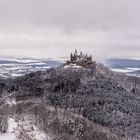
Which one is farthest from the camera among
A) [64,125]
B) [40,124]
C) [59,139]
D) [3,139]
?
[64,125]

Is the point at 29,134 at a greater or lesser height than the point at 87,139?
greater

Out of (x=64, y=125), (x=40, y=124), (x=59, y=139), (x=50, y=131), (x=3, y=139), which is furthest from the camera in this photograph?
(x=64, y=125)

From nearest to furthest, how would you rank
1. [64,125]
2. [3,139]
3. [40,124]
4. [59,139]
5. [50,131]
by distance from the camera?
[3,139]
[59,139]
[50,131]
[40,124]
[64,125]

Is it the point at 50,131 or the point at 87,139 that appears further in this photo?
the point at 87,139

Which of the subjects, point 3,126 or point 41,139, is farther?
point 3,126

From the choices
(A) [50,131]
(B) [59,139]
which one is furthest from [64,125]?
(B) [59,139]

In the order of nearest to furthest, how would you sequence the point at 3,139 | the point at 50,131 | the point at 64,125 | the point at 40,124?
1. the point at 3,139
2. the point at 50,131
3. the point at 40,124
4. the point at 64,125

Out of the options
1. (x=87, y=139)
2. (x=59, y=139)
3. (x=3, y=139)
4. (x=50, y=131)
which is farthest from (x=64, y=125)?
(x=3, y=139)

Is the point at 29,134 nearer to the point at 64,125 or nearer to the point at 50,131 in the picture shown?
the point at 50,131

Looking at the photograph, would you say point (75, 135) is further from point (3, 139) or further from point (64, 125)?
point (3, 139)
